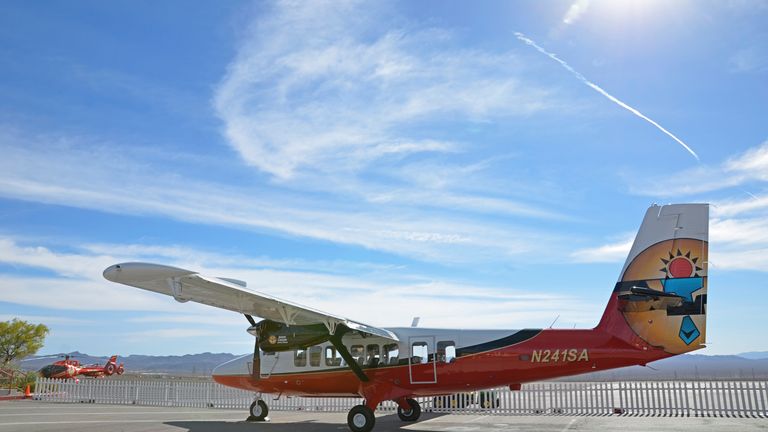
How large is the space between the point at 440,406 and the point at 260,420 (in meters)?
6.71

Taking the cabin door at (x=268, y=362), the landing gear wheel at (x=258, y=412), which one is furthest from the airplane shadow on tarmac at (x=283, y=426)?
the cabin door at (x=268, y=362)

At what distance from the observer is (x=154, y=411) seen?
71.9ft

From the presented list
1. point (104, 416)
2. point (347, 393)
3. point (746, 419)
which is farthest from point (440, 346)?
point (104, 416)

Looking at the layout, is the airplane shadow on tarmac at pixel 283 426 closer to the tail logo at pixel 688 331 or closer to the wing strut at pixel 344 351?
the wing strut at pixel 344 351

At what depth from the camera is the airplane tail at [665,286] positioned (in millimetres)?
14203

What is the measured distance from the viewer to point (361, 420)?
1498 cm

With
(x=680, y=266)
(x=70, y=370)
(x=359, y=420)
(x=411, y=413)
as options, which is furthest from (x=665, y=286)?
(x=70, y=370)

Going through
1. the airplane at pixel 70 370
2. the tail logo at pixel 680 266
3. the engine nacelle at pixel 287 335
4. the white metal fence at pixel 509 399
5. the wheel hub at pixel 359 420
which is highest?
the tail logo at pixel 680 266

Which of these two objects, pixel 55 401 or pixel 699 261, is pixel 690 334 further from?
pixel 55 401

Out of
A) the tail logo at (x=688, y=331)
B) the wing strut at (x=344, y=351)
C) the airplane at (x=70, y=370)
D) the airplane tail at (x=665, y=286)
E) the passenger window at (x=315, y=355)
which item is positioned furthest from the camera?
the airplane at (x=70, y=370)

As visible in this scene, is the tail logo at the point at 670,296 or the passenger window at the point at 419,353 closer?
the tail logo at the point at 670,296

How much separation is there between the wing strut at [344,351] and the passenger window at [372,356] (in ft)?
1.13

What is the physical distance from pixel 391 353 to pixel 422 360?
0.85 meters

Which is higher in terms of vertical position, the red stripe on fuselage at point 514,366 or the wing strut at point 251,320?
the wing strut at point 251,320
